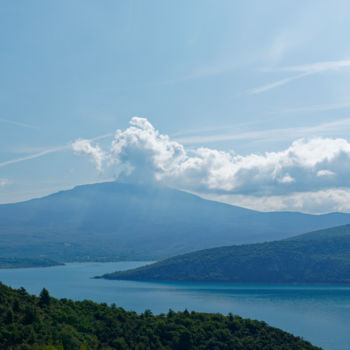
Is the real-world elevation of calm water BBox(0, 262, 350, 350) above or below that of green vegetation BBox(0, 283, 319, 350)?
below

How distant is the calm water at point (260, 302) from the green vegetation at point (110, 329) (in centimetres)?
3287

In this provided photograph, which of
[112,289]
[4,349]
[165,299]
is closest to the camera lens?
[4,349]

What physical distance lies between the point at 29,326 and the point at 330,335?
70478 mm

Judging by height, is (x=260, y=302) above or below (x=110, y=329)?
below

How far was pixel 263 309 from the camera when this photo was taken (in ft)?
399

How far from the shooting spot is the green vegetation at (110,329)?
3559 cm

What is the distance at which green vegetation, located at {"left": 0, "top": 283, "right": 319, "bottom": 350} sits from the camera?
35.6 meters

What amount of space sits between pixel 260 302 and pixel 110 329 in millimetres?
99541

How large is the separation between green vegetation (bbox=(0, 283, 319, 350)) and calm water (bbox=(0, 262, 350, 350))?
32867mm

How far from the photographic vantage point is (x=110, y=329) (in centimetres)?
4538

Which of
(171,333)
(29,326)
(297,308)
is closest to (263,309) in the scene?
(297,308)

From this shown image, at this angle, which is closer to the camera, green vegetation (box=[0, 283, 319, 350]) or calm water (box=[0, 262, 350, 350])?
green vegetation (box=[0, 283, 319, 350])

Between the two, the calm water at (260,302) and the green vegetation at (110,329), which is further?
A: the calm water at (260,302)

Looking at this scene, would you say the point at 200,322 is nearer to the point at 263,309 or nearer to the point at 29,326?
the point at 29,326
